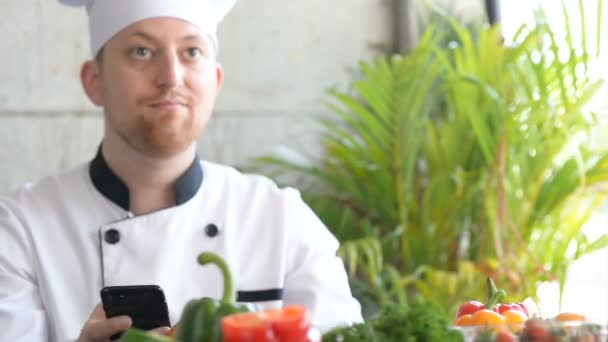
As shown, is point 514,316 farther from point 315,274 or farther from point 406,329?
point 315,274

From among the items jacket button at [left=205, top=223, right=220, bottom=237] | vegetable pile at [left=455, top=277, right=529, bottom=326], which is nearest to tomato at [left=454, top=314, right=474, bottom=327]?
vegetable pile at [left=455, top=277, right=529, bottom=326]

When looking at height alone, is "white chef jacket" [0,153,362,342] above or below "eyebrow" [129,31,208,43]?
below

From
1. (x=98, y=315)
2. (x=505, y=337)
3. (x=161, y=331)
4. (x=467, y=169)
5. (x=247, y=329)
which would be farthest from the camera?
(x=467, y=169)

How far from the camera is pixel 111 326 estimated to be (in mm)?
1647

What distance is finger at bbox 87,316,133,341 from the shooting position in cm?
165

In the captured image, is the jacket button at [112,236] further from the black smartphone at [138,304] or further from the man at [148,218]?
the black smartphone at [138,304]

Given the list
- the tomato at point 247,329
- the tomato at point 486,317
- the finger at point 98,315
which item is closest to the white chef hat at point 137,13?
the finger at point 98,315

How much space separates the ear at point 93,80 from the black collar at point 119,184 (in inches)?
6.0

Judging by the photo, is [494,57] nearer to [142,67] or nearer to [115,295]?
[142,67]

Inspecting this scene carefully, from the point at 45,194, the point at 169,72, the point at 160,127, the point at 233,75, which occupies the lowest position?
the point at 45,194

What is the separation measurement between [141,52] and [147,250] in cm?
46

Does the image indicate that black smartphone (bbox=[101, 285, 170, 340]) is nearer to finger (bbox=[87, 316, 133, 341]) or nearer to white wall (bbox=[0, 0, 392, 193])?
finger (bbox=[87, 316, 133, 341])

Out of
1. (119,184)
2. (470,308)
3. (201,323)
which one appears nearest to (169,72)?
(119,184)

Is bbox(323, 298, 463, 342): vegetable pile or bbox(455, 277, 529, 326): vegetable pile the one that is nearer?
bbox(323, 298, 463, 342): vegetable pile
